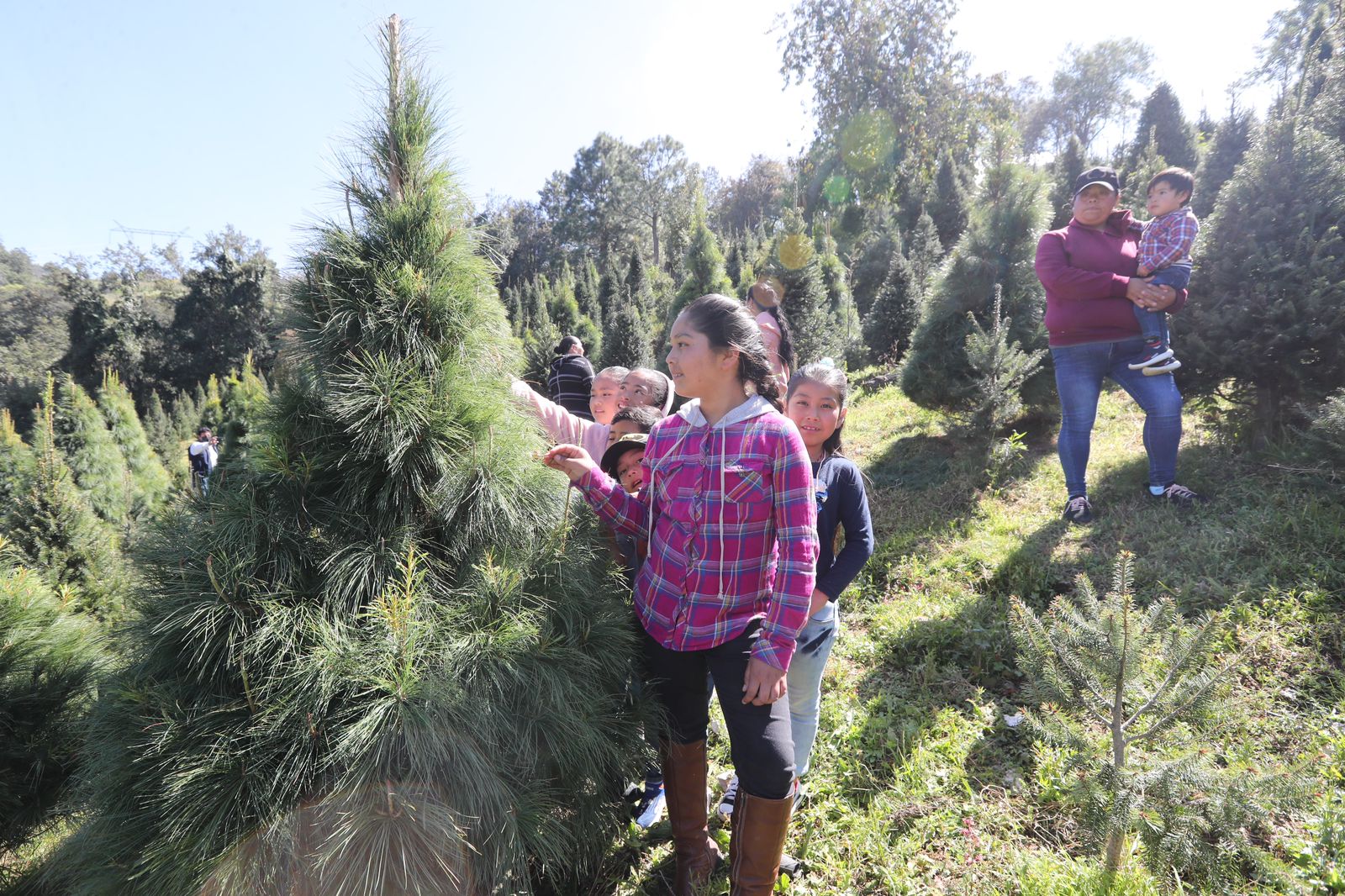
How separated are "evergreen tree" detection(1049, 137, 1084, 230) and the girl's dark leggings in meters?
8.97

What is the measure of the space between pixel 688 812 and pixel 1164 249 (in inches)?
176

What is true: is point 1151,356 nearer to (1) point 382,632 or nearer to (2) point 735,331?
(2) point 735,331

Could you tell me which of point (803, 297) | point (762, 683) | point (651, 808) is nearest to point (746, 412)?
point (762, 683)

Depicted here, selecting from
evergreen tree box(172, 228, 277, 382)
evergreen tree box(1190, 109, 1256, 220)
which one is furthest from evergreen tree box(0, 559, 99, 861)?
evergreen tree box(172, 228, 277, 382)

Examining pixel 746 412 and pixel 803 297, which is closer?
pixel 746 412

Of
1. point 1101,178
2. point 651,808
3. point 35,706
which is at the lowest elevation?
point 651,808

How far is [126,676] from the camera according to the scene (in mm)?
1533

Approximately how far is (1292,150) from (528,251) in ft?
145

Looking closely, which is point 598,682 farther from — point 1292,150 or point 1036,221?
point 1036,221

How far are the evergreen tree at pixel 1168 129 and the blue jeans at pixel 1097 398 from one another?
18.4 metres

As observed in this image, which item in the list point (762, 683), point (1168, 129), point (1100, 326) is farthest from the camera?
point (1168, 129)

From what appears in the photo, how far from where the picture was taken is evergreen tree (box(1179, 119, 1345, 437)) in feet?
13.2

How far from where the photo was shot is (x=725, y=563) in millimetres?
1950

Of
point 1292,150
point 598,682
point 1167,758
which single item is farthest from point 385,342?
point 1292,150
